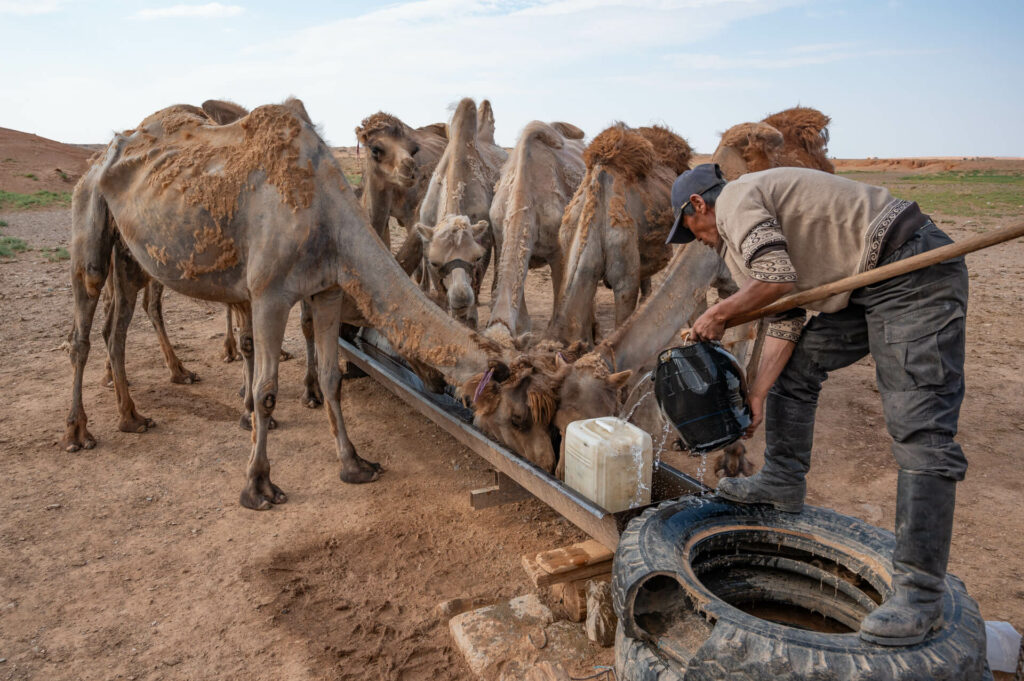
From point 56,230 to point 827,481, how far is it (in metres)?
21.2

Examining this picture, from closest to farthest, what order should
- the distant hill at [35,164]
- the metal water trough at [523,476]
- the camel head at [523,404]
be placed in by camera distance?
the metal water trough at [523,476]
the camel head at [523,404]
the distant hill at [35,164]

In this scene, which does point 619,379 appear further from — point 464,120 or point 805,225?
point 464,120

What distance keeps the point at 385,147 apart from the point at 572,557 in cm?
651

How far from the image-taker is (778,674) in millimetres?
2379

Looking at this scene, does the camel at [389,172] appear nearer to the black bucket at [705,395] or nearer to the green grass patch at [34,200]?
the black bucket at [705,395]

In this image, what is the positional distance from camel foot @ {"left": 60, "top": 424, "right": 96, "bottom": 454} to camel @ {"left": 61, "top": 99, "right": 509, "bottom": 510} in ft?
0.04

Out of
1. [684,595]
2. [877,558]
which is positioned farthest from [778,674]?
[877,558]

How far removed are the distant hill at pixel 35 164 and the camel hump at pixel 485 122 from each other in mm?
27014

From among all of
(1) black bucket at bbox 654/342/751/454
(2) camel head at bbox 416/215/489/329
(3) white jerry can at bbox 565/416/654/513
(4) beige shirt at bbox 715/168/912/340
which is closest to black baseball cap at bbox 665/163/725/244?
(4) beige shirt at bbox 715/168/912/340

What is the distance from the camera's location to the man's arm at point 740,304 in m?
2.87

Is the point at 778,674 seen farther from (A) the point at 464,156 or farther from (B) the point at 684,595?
(A) the point at 464,156

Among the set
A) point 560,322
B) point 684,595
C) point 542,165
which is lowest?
point 684,595

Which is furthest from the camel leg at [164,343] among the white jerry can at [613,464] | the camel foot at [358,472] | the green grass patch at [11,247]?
the green grass patch at [11,247]

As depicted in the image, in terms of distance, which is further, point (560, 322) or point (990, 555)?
point (560, 322)
